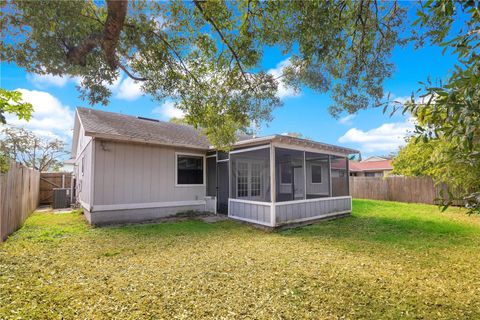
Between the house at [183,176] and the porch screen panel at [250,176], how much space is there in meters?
0.04

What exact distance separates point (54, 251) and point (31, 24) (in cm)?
425

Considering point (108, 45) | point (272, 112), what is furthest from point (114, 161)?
point (272, 112)

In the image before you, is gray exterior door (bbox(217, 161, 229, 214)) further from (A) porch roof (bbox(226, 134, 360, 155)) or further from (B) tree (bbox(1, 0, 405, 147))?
(B) tree (bbox(1, 0, 405, 147))

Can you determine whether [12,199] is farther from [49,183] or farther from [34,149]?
[34,149]

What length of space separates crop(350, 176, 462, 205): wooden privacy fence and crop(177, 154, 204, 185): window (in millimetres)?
11938

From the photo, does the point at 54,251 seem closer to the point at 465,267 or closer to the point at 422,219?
the point at 465,267

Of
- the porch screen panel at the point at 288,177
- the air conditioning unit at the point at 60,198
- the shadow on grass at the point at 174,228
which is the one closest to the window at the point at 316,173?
the porch screen panel at the point at 288,177

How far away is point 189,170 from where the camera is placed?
9586 millimetres

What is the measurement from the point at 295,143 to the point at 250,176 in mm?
3482

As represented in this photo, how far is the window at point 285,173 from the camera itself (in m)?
12.5

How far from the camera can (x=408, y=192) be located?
555 inches

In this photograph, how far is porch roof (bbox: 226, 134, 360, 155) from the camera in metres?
7.06

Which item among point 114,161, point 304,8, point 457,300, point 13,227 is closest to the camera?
point 457,300

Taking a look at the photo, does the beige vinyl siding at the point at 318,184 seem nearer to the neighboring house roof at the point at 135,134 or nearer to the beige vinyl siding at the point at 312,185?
the beige vinyl siding at the point at 312,185
